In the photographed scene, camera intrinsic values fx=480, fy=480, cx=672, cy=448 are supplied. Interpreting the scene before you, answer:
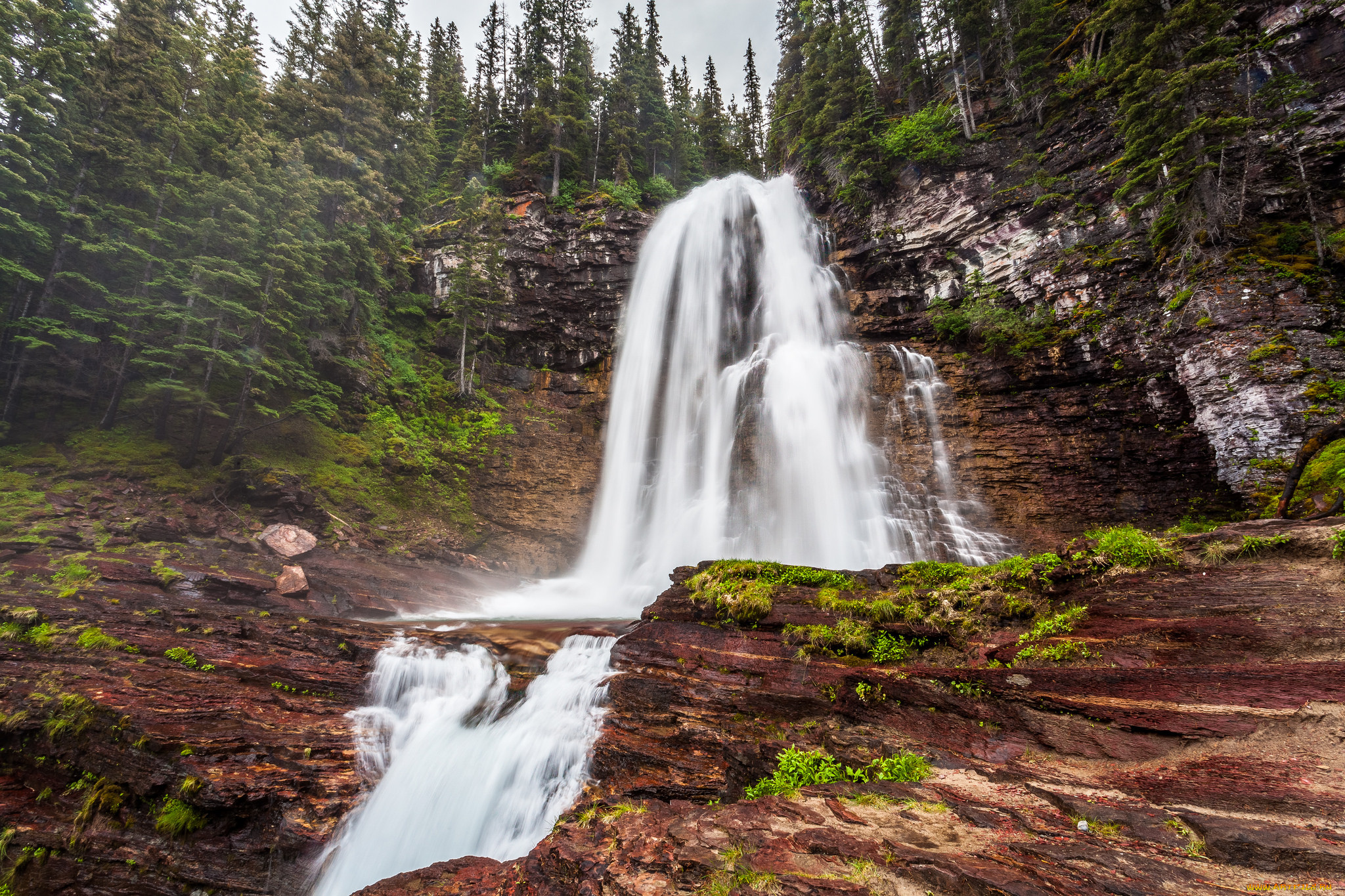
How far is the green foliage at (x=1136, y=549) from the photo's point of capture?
184 inches

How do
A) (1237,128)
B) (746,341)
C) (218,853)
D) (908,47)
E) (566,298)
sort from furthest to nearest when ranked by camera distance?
(908,47) → (566,298) → (746,341) → (1237,128) → (218,853)

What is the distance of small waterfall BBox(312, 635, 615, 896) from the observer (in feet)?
18.4

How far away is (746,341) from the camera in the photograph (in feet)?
67.9

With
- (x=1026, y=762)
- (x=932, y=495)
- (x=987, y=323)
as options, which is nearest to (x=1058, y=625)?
(x=1026, y=762)

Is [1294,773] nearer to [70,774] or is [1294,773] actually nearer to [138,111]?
[70,774]

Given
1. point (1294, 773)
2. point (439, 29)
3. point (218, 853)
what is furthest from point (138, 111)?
point (439, 29)

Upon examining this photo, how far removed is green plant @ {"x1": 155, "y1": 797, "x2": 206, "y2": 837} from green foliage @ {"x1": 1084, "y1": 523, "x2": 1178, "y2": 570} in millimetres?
10113

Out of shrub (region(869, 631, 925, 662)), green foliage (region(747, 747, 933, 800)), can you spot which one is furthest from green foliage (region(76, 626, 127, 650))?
shrub (region(869, 631, 925, 662))

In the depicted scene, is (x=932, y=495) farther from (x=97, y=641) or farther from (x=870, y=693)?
(x=97, y=641)

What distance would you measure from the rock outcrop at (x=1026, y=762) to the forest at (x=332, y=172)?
40.2 feet

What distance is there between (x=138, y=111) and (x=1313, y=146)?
104ft

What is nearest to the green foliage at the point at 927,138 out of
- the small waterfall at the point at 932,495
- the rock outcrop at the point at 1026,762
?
the small waterfall at the point at 932,495

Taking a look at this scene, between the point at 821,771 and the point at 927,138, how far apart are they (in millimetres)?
23036

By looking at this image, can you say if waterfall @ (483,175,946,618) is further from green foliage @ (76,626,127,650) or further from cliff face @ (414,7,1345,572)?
green foliage @ (76,626,127,650)
